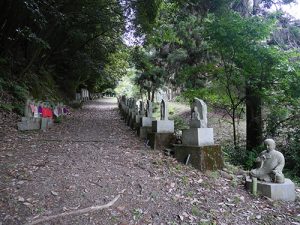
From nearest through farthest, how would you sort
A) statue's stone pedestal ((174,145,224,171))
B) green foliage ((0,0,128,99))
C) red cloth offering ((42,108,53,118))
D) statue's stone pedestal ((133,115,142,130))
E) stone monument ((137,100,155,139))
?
statue's stone pedestal ((174,145,224,171)) < stone monument ((137,100,155,139)) < green foliage ((0,0,128,99)) < statue's stone pedestal ((133,115,142,130)) < red cloth offering ((42,108,53,118))

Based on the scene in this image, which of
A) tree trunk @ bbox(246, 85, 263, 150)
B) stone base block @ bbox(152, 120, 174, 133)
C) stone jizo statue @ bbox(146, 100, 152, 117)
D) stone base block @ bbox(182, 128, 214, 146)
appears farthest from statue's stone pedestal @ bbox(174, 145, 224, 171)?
tree trunk @ bbox(246, 85, 263, 150)

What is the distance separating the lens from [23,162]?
5.92 metres

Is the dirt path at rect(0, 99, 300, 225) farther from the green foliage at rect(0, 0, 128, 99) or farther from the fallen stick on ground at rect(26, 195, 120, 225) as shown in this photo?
the green foliage at rect(0, 0, 128, 99)

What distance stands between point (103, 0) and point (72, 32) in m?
2.30

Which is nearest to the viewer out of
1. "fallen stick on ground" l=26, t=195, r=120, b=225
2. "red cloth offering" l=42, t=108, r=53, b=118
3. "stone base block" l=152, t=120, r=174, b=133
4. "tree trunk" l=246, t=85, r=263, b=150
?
"fallen stick on ground" l=26, t=195, r=120, b=225

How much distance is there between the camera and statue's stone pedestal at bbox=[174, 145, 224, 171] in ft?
20.7

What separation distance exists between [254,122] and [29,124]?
310 inches

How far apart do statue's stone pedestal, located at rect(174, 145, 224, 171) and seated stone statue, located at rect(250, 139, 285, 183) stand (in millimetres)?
1099

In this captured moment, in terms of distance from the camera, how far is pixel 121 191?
190 inches

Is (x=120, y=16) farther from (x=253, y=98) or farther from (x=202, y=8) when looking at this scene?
(x=253, y=98)

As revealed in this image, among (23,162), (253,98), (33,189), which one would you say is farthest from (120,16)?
(33,189)

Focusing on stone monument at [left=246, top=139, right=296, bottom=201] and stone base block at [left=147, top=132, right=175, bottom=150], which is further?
stone base block at [left=147, top=132, right=175, bottom=150]

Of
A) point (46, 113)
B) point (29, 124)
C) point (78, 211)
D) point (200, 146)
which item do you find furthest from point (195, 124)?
point (46, 113)

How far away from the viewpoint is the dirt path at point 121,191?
411 cm
